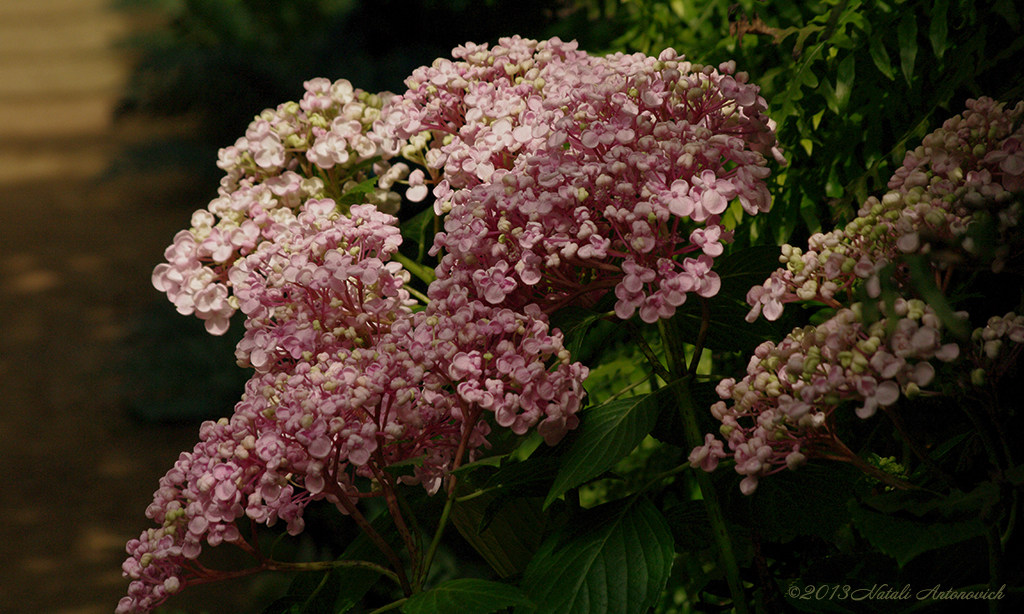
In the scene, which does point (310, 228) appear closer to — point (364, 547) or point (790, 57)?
point (364, 547)

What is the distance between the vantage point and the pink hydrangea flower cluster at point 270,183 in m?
0.80

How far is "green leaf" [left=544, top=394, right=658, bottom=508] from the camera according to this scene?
572 millimetres

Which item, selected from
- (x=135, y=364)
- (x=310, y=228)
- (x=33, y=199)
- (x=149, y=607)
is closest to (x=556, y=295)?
(x=310, y=228)

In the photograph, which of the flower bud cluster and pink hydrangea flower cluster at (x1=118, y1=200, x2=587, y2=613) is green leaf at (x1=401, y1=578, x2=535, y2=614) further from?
the flower bud cluster

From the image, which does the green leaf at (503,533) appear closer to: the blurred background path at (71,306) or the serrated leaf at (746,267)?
the serrated leaf at (746,267)

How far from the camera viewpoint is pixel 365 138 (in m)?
0.85

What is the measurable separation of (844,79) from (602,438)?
1.56 feet

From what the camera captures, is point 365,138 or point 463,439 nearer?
point 463,439

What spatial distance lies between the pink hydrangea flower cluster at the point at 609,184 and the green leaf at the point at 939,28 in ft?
0.72

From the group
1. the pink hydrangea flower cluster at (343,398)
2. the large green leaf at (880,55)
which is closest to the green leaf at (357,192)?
the pink hydrangea flower cluster at (343,398)

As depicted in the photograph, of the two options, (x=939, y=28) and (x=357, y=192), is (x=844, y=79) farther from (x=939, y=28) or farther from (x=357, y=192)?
(x=357, y=192)

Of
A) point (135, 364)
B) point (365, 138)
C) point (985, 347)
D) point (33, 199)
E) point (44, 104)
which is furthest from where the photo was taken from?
Answer: point (44, 104)

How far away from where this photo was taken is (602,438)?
600mm

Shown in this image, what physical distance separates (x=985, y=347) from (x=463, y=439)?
0.35 m
